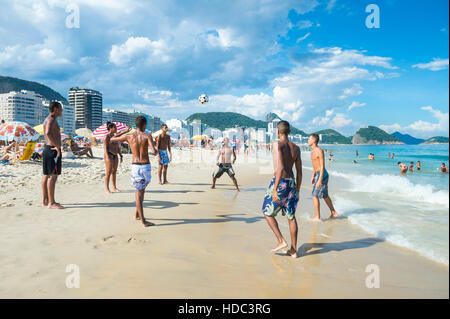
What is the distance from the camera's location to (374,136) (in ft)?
520

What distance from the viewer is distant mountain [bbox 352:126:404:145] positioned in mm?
156750

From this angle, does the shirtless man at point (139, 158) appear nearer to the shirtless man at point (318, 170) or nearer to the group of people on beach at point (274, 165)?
the group of people on beach at point (274, 165)

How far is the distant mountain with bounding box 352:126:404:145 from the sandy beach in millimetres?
174436

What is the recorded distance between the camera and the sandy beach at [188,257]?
2516 millimetres

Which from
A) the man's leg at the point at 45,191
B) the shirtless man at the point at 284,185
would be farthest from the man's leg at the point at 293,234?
the man's leg at the point at 45,191

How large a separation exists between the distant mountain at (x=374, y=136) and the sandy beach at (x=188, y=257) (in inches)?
6868

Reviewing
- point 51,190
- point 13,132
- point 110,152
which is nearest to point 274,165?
point 51,190

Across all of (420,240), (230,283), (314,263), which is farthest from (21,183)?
(420,240)

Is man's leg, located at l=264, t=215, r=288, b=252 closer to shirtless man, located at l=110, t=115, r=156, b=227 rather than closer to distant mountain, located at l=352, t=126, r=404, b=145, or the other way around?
shirtless man, located at l=110, t=115, r=156, b=227

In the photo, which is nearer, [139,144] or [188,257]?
[188,257]

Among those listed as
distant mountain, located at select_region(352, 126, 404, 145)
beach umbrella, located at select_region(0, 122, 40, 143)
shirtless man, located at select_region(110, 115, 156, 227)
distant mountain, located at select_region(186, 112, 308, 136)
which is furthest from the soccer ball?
distant mountain, located at select_region(352, 126, 404, 145)

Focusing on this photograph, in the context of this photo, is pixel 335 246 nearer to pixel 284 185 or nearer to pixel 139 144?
pixel 284 185

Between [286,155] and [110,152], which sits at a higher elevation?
[110,152]

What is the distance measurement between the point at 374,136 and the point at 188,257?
7150 inches
